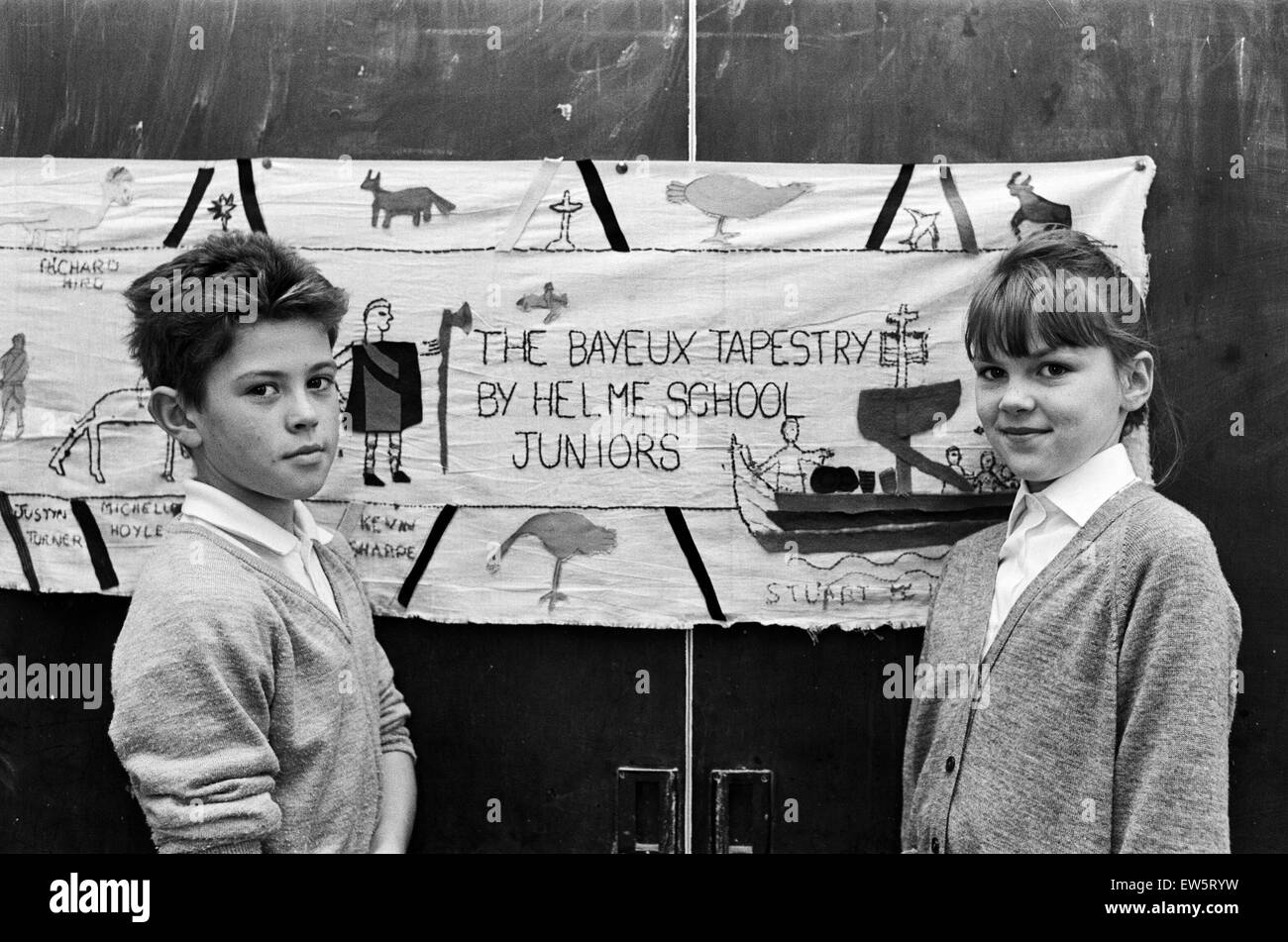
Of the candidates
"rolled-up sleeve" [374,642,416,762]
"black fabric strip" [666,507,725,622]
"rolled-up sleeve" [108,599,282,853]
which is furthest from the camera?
"black fabric strip" [666,507,725,622]

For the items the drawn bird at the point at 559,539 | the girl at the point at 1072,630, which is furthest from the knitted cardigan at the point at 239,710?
the girl at the point at 1072,630

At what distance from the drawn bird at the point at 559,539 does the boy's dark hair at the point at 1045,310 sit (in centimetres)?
69

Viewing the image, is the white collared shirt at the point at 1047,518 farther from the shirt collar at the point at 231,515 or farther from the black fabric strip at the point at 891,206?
the shirt collar at the point at 231,515

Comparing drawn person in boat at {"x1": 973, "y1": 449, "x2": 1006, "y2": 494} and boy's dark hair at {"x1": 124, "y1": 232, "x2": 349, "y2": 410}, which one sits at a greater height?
boy's dark hair at {"x1": 124, "y1": 232, "x2": 349, "y2": 410}

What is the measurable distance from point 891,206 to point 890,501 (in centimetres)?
51

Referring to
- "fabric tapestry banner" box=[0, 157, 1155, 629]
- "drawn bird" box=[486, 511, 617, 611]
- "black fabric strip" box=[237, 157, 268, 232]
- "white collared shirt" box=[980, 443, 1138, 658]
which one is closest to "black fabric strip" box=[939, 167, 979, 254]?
"fabric tapestry banner" box=[0, 157, 1155, 629]

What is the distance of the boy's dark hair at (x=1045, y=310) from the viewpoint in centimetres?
149

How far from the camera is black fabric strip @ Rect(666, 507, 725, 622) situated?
5.99 feet

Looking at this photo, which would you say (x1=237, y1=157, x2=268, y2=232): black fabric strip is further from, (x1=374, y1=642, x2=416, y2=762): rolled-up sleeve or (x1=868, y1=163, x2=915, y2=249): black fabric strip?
(x1=868, y1=163, x2=915, y2=249): black fabric strip

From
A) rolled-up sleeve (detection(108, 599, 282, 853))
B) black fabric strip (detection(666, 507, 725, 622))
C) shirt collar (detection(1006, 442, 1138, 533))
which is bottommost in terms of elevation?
rolled-up sleeve (detection(108, 599, 282, 853))

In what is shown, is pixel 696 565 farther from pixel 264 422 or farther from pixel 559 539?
pixel 264 422

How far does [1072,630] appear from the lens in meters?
1.41

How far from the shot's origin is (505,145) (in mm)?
1835

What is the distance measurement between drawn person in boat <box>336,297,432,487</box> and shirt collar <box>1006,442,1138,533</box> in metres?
1.07
